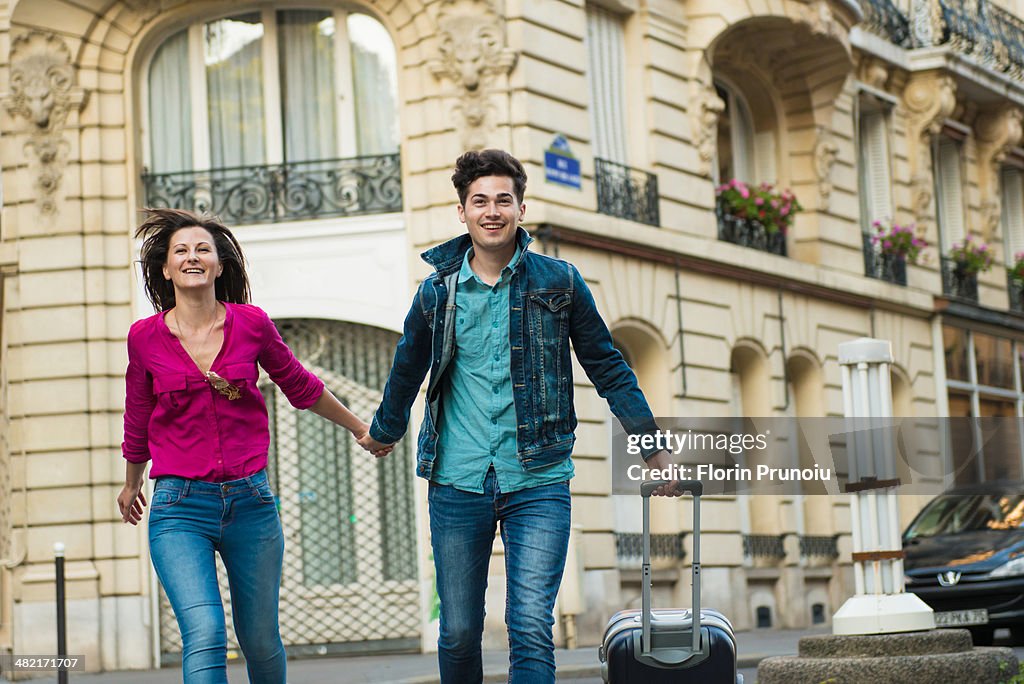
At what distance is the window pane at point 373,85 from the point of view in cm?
1759

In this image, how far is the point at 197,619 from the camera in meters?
5.78

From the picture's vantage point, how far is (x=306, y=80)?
58.4ft

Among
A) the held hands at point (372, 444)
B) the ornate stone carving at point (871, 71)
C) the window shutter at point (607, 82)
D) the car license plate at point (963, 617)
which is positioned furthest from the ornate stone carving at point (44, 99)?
the held hands at point (372, 444)

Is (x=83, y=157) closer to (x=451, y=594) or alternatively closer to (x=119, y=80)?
(x=119, y=80)

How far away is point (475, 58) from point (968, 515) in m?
6.17

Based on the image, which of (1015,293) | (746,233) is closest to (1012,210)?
(1015,293)

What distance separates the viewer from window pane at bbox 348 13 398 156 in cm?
1759

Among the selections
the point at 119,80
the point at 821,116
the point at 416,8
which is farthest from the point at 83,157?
the point at 821,116

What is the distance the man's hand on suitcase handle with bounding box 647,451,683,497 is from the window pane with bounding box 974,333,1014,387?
20923 mm

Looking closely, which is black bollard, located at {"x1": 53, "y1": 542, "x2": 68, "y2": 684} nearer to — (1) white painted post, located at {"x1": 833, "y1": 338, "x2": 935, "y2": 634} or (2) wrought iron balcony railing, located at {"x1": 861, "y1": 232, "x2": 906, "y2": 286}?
(1) white painted post, located at {"x1": 833, "y1": 338, "x2": 935, "y2": 634}

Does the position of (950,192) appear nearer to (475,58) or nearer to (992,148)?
(992,148)

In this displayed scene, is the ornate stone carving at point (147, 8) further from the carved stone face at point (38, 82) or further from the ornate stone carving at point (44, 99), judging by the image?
the carved stone face at point (38, 82)

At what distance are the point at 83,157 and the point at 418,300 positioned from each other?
12148mm

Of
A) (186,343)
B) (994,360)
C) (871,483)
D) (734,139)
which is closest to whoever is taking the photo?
(186,343)
